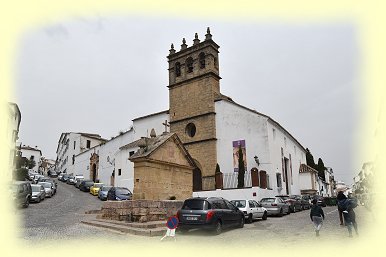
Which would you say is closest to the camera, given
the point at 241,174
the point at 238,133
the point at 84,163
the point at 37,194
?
the point at 37,194

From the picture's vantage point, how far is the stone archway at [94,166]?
50.6 meters

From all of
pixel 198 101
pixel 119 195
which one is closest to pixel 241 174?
pixel 198 101

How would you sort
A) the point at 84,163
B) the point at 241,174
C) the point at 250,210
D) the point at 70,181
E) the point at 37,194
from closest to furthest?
the point at 250,210 < the point at 37,194 < the point at 241,174 < the point at 70,181 < the point at 84,163

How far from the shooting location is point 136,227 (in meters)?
12.0

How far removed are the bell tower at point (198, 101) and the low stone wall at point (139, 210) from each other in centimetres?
1654

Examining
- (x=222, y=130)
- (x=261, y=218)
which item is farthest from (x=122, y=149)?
(x=261, y=218)

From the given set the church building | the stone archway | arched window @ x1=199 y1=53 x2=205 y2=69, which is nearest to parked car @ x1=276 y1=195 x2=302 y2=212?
the church building

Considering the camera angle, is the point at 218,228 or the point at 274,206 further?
the point at 274,206

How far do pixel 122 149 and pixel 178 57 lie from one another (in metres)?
13.3

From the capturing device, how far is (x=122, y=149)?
1558 inches

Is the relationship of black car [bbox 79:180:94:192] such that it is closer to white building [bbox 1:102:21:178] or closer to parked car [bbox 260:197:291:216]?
white building [bbox 1:102:21:178]

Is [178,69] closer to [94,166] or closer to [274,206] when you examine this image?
[274,206]

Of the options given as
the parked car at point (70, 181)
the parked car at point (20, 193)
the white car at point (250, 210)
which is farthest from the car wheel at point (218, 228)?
the parked car at point (70, 181)

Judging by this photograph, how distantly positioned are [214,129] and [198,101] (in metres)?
3.50
